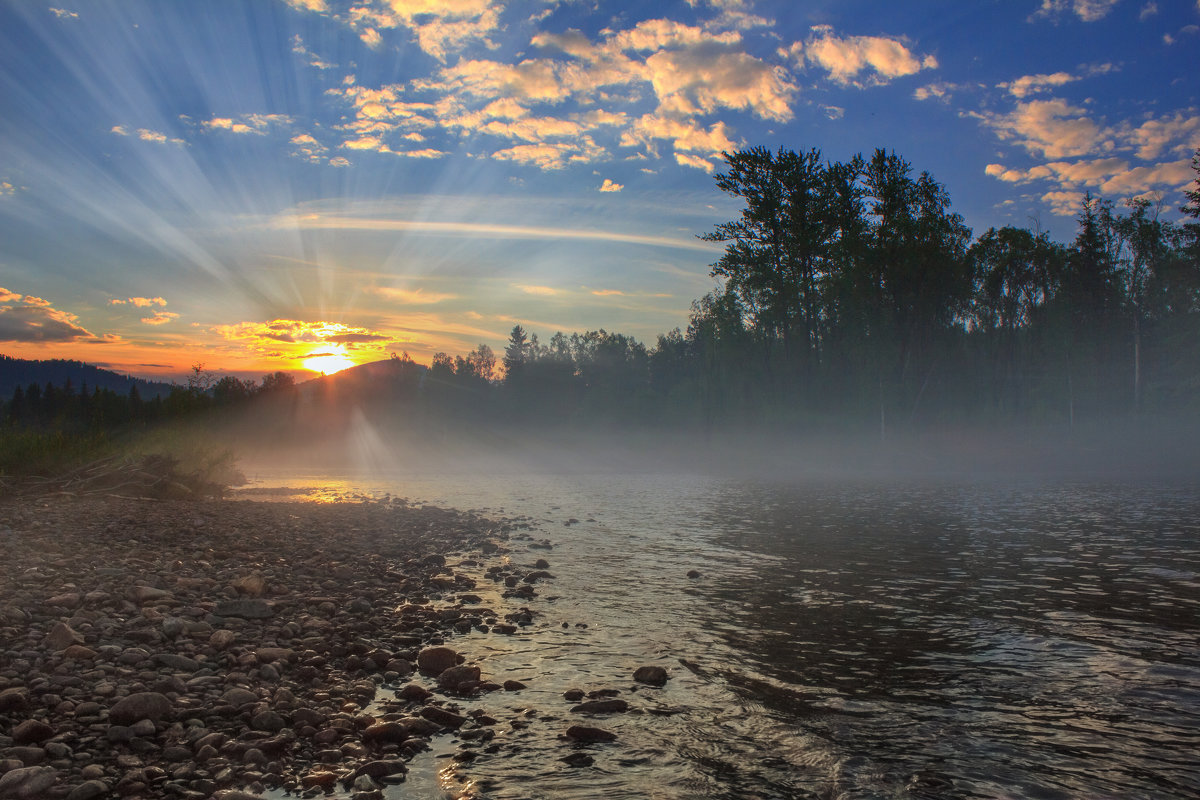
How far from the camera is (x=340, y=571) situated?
13367 mm

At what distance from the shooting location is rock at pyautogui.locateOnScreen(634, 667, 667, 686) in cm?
802

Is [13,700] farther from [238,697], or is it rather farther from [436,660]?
[436,660]

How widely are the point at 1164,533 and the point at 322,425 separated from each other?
109284mm

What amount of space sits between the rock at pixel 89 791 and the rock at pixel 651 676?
5233 millimetres

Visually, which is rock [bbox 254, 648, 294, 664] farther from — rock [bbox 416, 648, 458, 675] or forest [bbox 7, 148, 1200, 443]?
forest [bbox 7, 148, 1200, 443]

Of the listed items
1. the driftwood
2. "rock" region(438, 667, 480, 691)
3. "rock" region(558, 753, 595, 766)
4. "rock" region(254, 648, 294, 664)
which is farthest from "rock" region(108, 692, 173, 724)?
the driftwood

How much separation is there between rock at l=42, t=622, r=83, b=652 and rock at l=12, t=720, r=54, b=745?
2130 millimetres

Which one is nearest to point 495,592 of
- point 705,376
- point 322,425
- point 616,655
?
point 616,655

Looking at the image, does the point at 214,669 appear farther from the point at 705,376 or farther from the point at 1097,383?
the point at 705,376

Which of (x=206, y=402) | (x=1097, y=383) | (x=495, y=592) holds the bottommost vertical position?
(x=495, y=592)

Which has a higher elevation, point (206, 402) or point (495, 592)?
point (206, 402)

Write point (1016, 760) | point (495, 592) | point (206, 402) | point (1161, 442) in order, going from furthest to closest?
point (1161, 442) < point (206, 402) < point (495, 592) < point (1016, 760)

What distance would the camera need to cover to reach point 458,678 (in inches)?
306

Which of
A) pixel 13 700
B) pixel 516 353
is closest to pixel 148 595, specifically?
pixel 13 700
